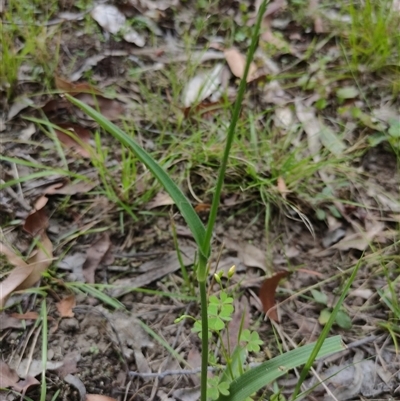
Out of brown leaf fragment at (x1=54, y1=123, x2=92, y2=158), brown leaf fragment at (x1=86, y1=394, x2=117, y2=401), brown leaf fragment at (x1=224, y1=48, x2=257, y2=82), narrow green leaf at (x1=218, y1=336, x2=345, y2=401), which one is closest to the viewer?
narrow green leaf at (x1=218, y1=336, x2=345, y2=401)

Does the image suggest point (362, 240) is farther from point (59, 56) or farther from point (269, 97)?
point (59, 56)

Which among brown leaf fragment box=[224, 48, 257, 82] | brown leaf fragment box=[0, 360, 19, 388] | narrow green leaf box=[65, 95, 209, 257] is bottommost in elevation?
brown leaf fragment box=[0, 360, 19, 388]

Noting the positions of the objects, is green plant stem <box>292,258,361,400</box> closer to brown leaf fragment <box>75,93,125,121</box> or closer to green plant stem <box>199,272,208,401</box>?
green plant stem <box>199,272,208,401</box>

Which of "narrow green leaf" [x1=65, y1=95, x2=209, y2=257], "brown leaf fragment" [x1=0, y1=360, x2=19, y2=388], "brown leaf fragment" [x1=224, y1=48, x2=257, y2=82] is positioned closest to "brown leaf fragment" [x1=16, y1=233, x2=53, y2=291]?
"brown leaf fragment" [x1=0, y1=360, x2=19, y2=388]

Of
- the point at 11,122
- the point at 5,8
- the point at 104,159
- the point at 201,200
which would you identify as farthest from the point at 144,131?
the point at 5,8

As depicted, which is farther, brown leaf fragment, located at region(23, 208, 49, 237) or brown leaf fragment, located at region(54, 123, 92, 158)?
brown leaf fragment, located at region(54, 123, 92, 158)

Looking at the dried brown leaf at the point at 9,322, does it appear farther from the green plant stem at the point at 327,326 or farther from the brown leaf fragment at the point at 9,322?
the green plant stem at the point at 327,326

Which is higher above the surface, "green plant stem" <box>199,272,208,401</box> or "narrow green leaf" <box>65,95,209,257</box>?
"narrow green leaf" <box>65,95,209,257</box>

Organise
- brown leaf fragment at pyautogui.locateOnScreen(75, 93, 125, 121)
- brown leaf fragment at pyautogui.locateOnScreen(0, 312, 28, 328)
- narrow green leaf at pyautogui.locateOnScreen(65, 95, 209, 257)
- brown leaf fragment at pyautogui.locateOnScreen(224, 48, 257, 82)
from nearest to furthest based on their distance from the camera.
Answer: narrow green leaf at pyautogui.locateOnScreen(65, 95, 209, 257), brown leaf fragment at pyautogui.locateOnScreen(0, 312, 28, 328), brown leaf fragment at pyautogui.locateOnScreen(75, 93, 125, 121), brown leaf fragment at pyautogui.locateOnScreen(224, 48, 257, 82)
